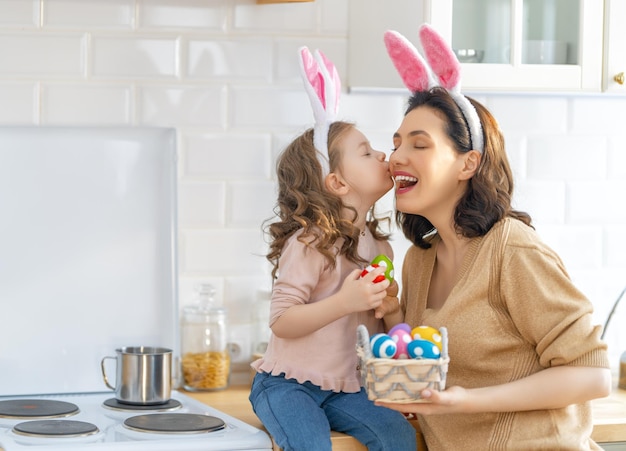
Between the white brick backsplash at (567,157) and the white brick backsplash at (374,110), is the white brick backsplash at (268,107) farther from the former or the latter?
the white brick backsplash at (567,157)

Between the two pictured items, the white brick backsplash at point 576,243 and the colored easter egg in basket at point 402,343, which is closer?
the colored easter egg in basket at point 402,343

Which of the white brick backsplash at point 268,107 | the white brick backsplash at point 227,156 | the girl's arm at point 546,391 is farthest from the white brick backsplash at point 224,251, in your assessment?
the girl's arm at point 546,391

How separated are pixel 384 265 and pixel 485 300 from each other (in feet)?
0.65

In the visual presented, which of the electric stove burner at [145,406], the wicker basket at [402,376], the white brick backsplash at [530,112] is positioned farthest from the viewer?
the white brick backsplash at [530,112]

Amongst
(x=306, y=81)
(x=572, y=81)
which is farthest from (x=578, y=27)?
(x=306, y=81)

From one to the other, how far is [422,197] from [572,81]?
0.52 m

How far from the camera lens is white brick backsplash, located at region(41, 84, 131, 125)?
229 cm

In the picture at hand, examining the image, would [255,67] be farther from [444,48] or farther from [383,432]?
[383,432]

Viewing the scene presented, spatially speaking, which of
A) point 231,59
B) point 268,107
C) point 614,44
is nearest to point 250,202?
point 268,107

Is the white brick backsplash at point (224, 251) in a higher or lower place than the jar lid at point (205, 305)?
higher

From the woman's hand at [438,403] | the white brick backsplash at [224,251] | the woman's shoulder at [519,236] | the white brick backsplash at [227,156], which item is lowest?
the woman's hand at [438,403]

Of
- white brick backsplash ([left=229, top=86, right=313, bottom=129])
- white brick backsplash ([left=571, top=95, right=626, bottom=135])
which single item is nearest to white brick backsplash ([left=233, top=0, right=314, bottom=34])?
white brick backsplash ([left=229, top=86, right=313, bottom=129])

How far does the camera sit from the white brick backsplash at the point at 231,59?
2348 millimetres

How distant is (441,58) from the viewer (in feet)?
6.10
